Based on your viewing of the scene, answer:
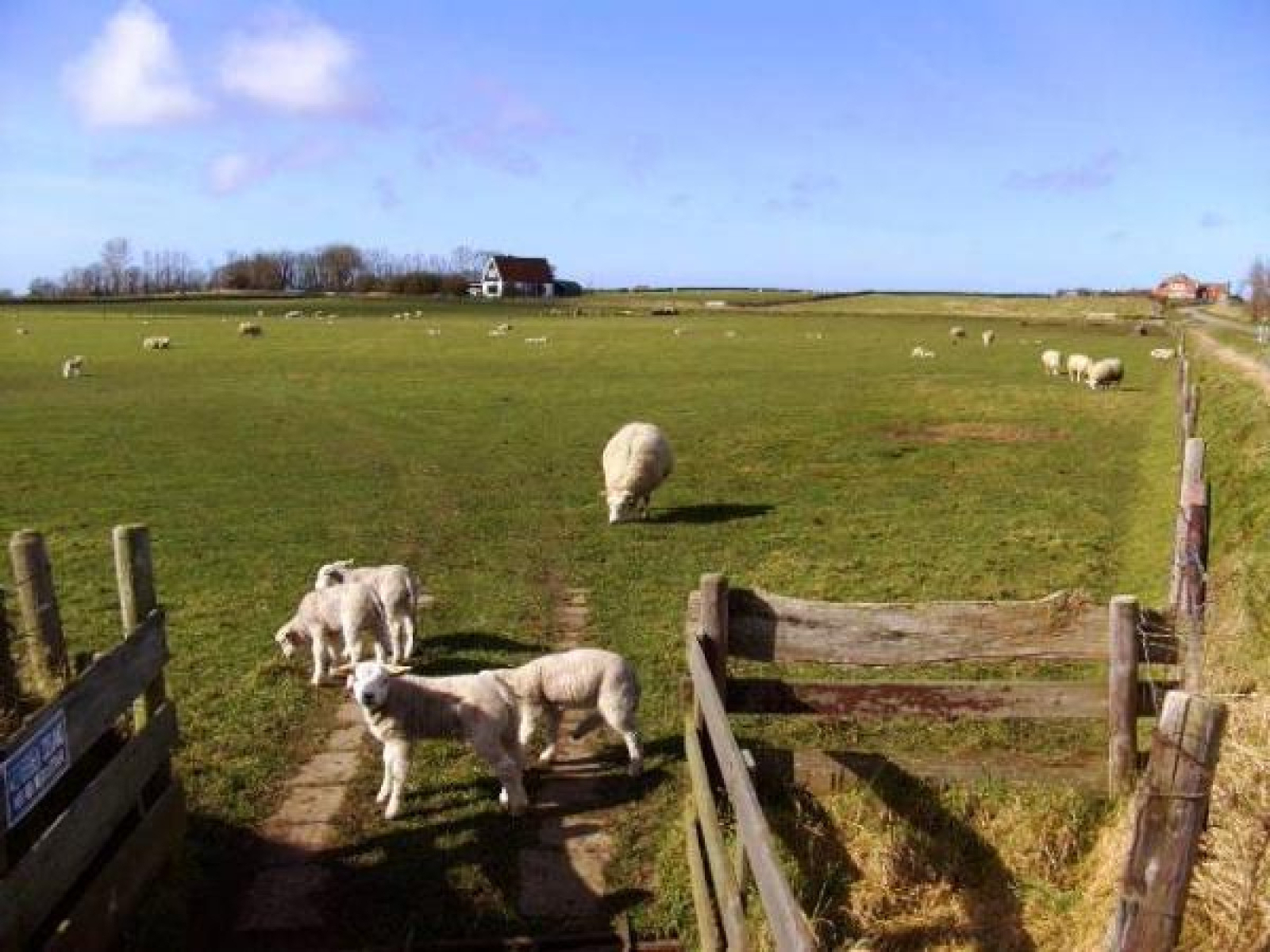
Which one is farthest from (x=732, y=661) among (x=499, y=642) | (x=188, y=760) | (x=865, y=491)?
(x=865, y=491)

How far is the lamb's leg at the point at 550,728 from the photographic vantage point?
9.72 metres

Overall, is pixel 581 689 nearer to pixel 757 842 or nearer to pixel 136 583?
pixel 136 583

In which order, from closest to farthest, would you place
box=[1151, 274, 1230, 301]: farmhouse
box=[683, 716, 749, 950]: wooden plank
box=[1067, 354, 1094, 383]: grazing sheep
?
1. box=[683, 716, 749, 950]: wooden plank
2. box=[1067, 354, 1094, 383]: grazing sheep
3. box=[1151, 274, 1230, 301]: farmhouse

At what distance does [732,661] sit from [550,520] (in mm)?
9265

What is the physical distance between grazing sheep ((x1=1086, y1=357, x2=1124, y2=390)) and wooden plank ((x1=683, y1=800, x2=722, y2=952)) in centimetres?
4273

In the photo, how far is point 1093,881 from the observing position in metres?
7.19

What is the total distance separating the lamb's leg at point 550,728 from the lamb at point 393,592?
3302 mm

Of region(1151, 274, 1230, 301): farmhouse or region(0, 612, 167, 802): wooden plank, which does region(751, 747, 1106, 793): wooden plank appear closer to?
region(0, 612, 167, 802): wooden plank

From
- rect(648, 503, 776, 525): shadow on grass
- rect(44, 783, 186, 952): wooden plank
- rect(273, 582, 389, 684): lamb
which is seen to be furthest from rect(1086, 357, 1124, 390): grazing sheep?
rect(44, 783, 186, 952): wooden plank

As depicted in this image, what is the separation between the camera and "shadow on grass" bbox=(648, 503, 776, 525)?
21.5 m

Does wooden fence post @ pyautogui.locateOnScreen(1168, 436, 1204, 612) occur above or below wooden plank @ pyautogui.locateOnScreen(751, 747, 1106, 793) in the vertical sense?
above

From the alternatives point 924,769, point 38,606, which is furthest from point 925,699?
point 38,606

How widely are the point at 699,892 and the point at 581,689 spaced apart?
2773 mm

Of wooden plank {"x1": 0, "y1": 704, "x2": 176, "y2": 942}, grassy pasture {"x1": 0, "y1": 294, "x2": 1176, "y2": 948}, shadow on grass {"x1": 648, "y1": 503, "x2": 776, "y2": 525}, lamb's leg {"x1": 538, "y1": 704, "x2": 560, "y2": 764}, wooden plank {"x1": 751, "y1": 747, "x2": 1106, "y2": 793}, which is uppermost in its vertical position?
wooden plank {"x1": 0, "y1": 704, "x2": 176, "y2": 942}
